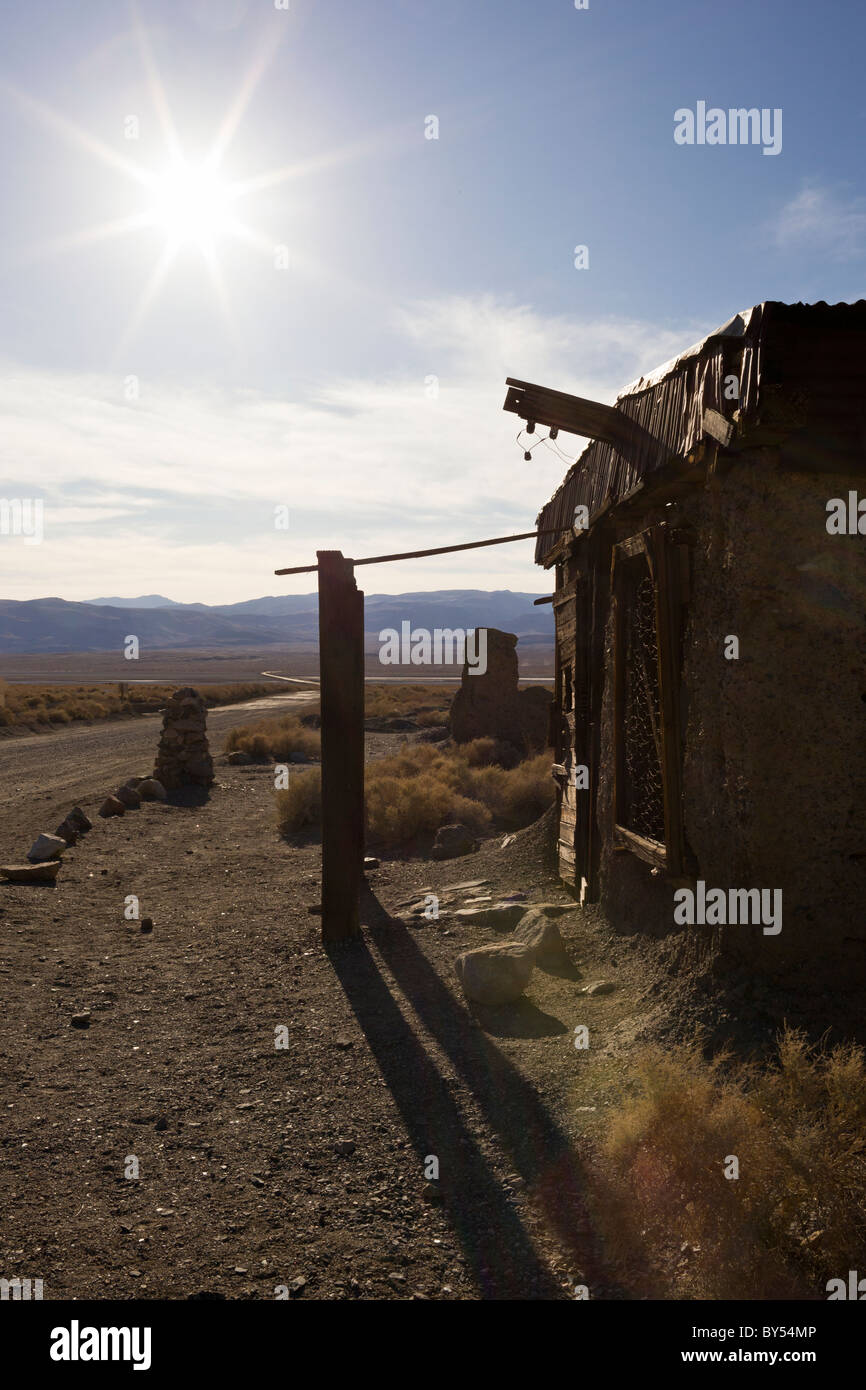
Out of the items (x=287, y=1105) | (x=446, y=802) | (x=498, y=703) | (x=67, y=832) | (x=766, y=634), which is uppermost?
(x=766, y=634)

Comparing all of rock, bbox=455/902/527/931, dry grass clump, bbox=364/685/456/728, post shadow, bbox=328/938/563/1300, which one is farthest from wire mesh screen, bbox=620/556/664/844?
dry grass clump, bbox=364/685/456/728

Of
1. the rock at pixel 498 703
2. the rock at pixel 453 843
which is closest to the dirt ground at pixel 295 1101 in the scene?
the rock at pixel 453 843

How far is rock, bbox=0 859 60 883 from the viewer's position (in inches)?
390

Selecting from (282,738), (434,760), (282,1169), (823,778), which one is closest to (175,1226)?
(282,1169)

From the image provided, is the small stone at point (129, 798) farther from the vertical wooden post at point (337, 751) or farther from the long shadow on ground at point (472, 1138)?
the long shadow on ground at point (472, 1138)

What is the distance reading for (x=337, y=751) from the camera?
8062mm

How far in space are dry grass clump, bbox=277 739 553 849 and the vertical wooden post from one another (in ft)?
14.6

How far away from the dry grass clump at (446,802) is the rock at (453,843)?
92cm

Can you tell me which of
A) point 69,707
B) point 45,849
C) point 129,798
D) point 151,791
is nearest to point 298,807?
point 129,798

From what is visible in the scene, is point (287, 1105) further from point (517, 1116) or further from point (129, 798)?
point (129, 798)

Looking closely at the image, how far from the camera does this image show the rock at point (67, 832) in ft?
39.2

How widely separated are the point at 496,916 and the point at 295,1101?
348cm
